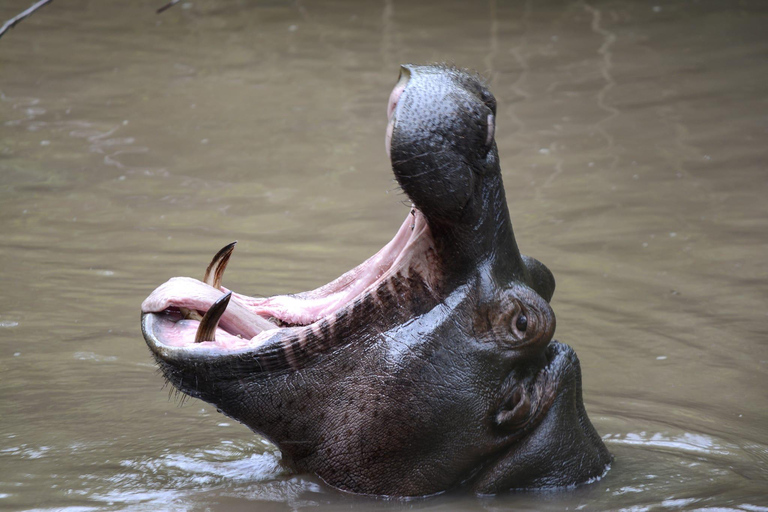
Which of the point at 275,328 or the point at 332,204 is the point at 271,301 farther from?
the point at 332,204

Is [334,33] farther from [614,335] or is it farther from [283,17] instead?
[614,335]

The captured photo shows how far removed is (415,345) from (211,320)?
1.77 feet

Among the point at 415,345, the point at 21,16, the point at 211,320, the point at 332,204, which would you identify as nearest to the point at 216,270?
the point at 211,320

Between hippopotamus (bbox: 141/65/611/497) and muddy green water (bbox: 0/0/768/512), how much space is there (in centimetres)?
19

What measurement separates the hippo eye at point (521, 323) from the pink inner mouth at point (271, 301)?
0.28 metres

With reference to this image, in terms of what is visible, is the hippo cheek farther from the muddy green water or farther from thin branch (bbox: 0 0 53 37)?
thin branch (bbox: 0 0 53 37)

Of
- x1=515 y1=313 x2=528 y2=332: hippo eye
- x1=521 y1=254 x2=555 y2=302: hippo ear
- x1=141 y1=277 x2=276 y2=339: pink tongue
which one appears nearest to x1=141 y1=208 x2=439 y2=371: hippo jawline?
x1=141 y1=277 x2=276 y2=339: pink tongue

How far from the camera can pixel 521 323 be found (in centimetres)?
263

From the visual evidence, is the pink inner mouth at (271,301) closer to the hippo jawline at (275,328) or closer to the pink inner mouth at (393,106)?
the hippo jawline at (275,328)

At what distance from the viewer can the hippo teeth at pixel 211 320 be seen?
95.7 inches

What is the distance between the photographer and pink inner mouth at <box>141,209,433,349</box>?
2607mm

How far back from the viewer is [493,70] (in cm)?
1042

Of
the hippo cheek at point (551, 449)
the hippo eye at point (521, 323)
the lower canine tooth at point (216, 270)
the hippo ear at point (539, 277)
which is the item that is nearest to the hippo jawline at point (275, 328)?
the lower canine tooth at point (216, 270)

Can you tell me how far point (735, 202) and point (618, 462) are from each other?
3821mm
